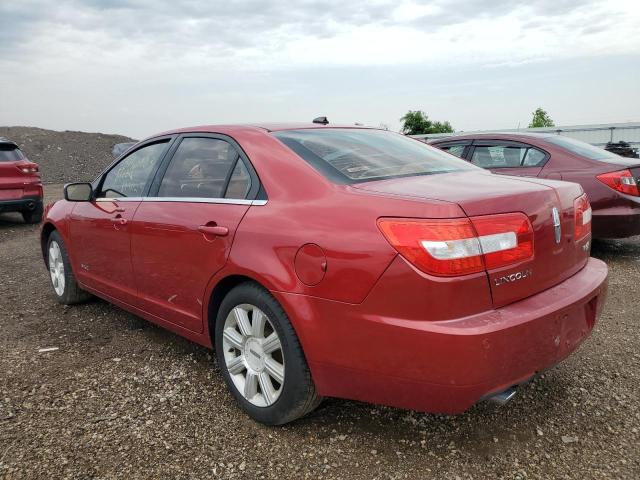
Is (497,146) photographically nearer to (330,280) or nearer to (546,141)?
(546,141)

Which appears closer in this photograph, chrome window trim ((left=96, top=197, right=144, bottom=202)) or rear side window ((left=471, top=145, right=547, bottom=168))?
chrome window trim ((left=96, top=197, right=144, bottom=202))

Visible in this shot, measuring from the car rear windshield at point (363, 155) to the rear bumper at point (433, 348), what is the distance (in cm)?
68

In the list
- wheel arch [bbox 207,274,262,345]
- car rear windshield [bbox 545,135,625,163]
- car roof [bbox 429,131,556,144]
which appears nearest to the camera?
wheel arch [bbox 207,274,262,345]

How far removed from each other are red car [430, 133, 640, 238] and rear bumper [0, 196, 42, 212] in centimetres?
785

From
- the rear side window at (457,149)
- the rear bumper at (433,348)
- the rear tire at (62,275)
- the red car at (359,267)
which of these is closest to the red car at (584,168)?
the rear side window at (457,149)

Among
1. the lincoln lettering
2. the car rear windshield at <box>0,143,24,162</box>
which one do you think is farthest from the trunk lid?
the car rear windshield at <box>0,143,24,162</box>

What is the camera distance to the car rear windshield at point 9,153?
31.9 feet

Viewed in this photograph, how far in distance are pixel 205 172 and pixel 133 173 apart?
0.93 metres

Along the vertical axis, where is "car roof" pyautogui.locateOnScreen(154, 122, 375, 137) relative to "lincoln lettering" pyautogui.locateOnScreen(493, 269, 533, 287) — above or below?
above

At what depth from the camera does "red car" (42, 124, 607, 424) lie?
2088 millimetres

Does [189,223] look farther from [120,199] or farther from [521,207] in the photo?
[521,207]

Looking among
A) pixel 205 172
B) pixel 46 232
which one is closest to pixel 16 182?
pixel 46 232

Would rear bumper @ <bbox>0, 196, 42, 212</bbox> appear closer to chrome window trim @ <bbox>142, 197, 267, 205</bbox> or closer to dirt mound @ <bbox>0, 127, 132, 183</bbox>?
chrome window trim @ <bbox>142, 197, 267, 205</bbox>

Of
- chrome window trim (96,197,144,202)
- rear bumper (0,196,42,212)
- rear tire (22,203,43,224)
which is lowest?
rear tire (22,203,43,224)
